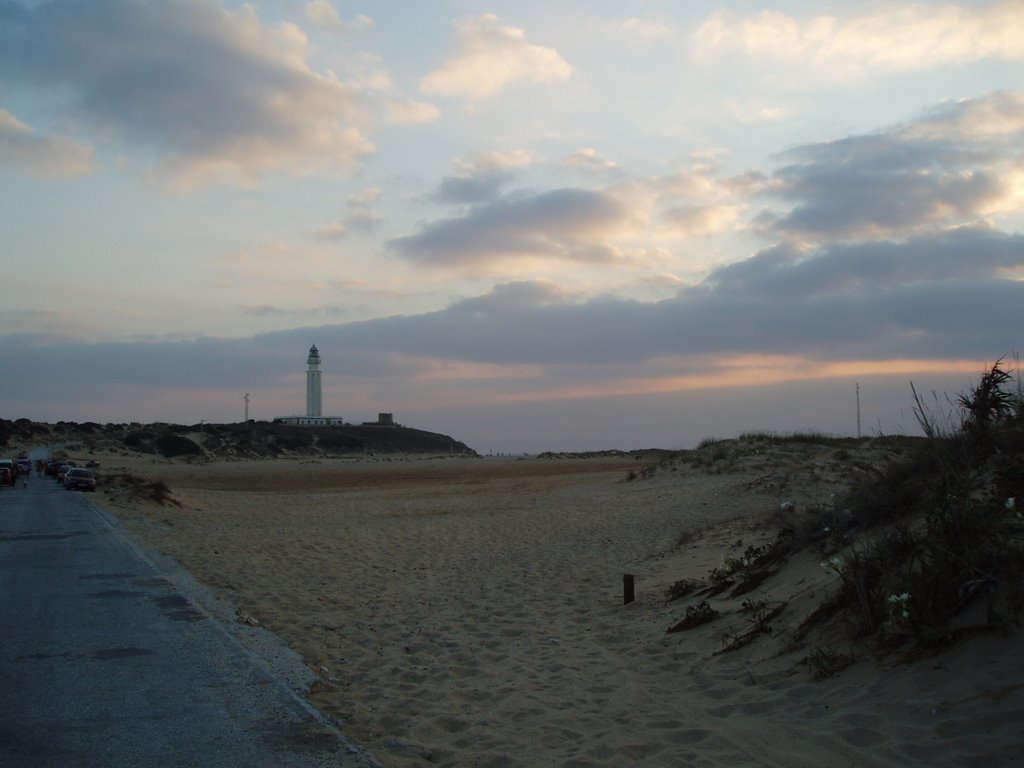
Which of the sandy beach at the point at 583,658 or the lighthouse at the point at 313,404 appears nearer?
the sandy beach at the point at 583,658

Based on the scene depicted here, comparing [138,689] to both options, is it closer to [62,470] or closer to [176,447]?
[62,470]

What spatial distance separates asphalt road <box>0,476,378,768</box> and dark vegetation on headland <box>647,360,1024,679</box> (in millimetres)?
3948

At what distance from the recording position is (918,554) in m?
6.11

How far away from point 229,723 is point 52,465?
6497cm

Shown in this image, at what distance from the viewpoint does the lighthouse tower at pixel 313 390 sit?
392 ft

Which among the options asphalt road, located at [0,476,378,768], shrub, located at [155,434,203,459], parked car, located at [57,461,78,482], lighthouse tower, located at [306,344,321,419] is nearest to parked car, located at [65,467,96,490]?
parked car, located at [57,461,78,482]

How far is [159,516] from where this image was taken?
2531cm

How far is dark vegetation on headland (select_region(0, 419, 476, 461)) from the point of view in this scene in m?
86.9

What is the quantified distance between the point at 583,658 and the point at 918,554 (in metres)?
3.45

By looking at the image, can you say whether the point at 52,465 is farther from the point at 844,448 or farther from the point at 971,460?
the point at 971,460

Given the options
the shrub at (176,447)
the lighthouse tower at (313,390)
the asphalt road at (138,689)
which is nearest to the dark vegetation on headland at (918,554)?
the asphalt road at (138,689)

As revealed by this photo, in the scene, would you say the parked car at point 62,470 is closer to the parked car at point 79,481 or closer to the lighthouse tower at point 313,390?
the parked car at point 79,481

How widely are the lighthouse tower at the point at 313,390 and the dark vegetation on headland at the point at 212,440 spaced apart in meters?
8.46

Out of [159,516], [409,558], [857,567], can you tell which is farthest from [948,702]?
[159,516]
